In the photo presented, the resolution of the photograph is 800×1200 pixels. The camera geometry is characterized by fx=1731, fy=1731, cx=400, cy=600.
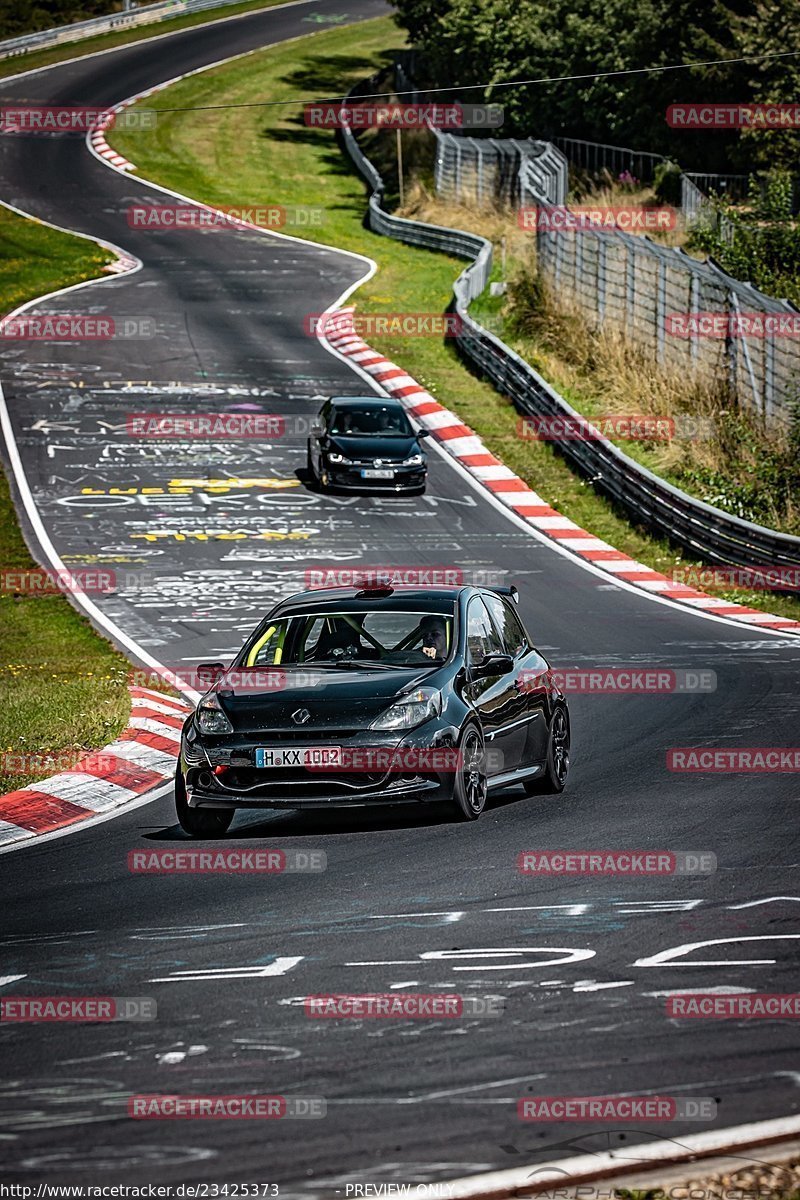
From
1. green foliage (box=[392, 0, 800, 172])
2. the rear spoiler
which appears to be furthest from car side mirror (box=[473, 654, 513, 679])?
green foliage (box=[392, 0, 800, 172])

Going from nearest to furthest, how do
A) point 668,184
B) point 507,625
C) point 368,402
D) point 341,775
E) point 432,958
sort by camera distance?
point 432,958 → point 341,775 → point 507,625 → point 368,402 → point 668,184

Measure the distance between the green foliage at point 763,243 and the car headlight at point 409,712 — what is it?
2338 cm

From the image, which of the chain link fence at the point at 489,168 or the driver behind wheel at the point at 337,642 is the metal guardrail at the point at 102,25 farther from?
the driver behind wheel at the point at 337,642

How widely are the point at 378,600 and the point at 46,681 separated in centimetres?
682

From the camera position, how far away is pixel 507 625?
12.8 meters

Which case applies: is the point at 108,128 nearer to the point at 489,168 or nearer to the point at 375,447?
the point at 489,168

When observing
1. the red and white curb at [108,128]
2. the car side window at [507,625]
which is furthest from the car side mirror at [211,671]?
the red and white curb at [108,128]

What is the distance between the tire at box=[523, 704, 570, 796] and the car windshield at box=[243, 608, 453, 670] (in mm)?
1152

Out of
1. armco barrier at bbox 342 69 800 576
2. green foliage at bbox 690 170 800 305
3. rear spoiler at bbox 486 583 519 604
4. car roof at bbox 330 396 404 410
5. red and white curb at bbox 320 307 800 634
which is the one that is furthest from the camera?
green foliage at bbox 690 170 800 305

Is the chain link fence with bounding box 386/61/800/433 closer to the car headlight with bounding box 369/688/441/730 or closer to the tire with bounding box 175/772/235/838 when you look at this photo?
the car headlight with bounding box 369/688/441/730

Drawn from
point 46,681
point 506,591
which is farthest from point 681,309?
point 506,591

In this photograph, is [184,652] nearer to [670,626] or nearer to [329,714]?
[670,626]

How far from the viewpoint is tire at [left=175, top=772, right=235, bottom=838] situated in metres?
10.9

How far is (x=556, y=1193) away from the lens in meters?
5.16
